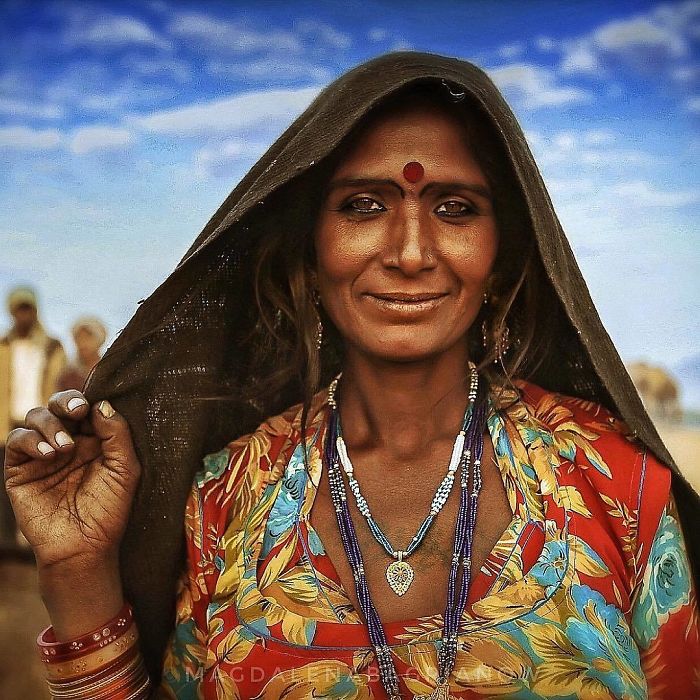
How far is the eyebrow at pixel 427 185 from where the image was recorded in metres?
1.62

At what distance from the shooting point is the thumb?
1667 mm

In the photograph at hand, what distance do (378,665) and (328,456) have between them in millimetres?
436

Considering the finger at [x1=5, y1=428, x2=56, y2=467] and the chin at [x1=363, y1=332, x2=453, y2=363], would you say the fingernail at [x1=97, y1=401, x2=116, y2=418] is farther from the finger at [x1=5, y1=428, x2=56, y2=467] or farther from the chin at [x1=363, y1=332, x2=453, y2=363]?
the chin at [x1=363, y1=332, x2=453, y2=363]

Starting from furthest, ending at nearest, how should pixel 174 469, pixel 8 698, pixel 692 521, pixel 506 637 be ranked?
1. pixel 8 698
2. pixel 174 469
3. pixel 692 521
4. pixel 506 637

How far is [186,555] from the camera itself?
176 cm

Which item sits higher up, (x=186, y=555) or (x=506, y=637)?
(x=186, y=555)

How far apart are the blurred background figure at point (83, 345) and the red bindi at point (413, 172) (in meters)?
4.76

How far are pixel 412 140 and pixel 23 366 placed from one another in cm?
516

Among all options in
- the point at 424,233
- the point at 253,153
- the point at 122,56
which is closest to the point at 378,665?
the point at 424,233

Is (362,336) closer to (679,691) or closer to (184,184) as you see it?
(679,691)

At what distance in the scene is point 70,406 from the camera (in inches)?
63.0

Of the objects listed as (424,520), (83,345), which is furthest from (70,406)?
(83,345)

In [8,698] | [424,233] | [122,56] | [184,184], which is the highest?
[122,56]

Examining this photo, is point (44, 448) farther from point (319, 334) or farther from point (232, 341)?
point (319, 334)
